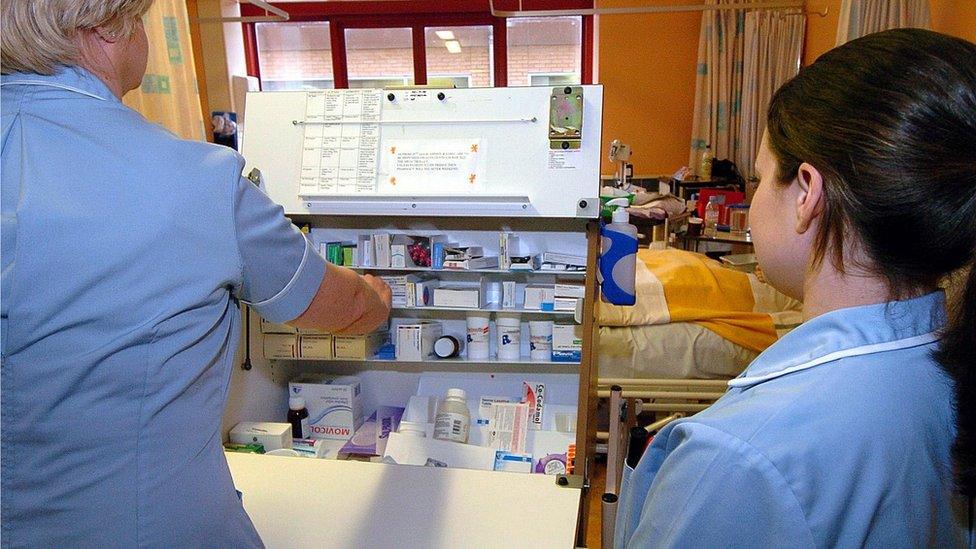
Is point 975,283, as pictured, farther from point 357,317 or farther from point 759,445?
point 357,317

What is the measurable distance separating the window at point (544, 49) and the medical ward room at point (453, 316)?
302 cm

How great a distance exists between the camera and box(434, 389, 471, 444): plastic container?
1.48m

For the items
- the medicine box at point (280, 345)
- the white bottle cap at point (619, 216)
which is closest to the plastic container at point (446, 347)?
the medicine box at point (280, 345)

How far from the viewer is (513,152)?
52.1 inches

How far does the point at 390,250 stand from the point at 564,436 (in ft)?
2.18

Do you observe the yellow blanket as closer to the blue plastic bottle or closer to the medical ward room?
the medical ward room

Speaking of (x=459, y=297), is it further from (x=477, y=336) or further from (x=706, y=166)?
(x=706, y=166)

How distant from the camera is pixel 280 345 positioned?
5.18 ft

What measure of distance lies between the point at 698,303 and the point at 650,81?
9.94 ft

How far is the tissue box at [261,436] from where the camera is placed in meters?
1.45

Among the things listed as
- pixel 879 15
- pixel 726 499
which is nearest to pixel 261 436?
pixel 726 499

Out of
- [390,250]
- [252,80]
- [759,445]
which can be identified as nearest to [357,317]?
[390,250]

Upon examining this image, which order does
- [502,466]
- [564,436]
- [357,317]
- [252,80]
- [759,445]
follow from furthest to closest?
[252,80] → [564,436] → [502,466] → [357,317] → [759,445]

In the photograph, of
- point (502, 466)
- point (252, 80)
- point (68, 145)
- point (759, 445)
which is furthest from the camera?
Answer: point (252, 80)
